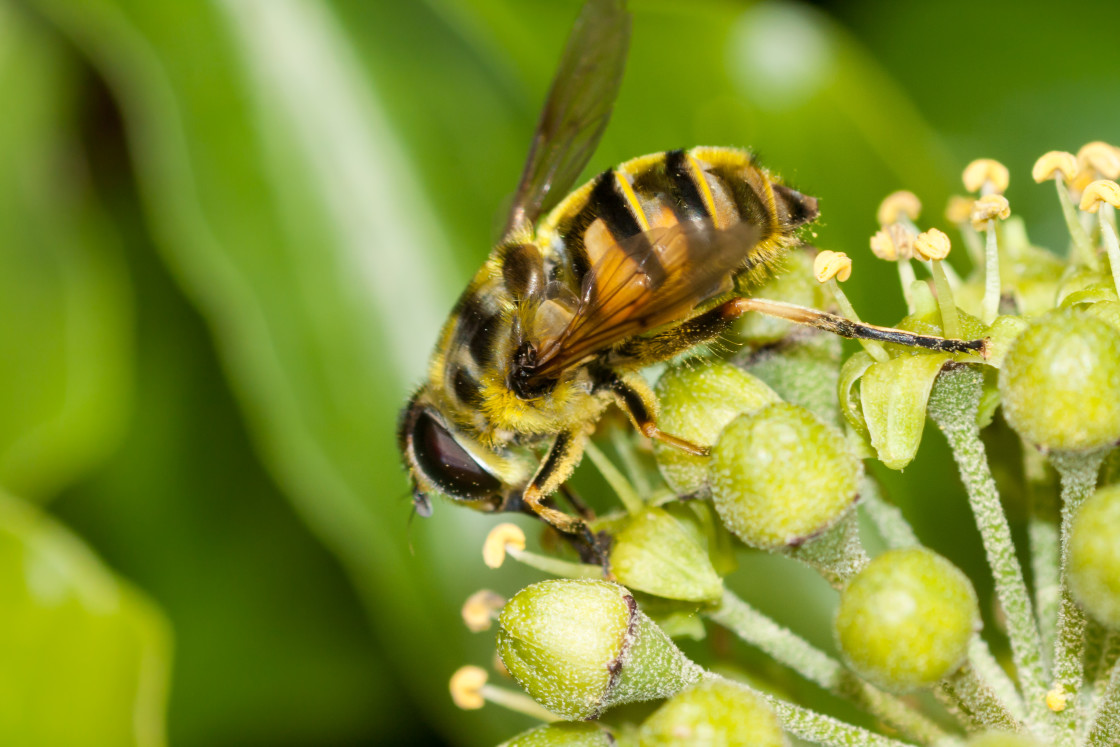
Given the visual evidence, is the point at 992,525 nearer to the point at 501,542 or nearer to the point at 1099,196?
the point at 1099,196

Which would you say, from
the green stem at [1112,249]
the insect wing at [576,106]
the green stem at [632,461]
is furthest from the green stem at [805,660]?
the insect wing at [576,106]

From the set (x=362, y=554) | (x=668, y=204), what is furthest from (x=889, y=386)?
(x=362, y=554)

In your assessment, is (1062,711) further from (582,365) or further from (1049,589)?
(582,365)

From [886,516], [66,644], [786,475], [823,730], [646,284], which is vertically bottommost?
[66,644]

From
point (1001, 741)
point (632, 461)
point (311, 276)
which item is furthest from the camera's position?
point (311, 276)

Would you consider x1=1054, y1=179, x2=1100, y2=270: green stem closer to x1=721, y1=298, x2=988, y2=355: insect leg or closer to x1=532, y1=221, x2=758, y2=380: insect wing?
x1=721, y1=298, x2=988, y2=355: insect leg

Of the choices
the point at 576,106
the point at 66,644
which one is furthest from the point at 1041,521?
the point at 66,644
